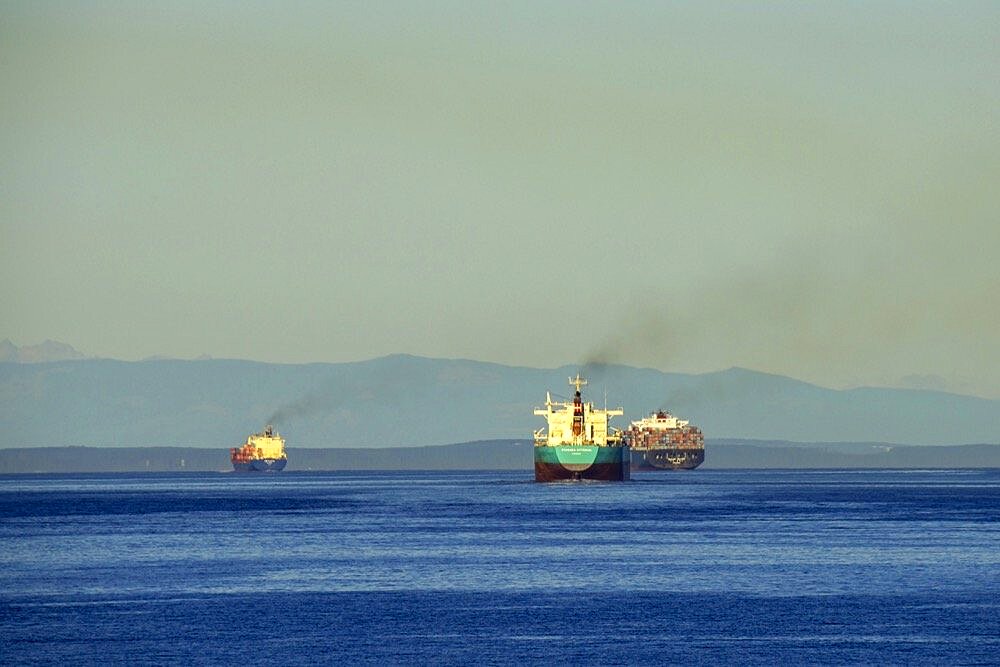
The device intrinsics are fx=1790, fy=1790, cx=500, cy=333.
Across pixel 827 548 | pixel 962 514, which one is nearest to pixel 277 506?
pixel 962 514

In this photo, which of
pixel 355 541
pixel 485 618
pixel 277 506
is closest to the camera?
pixel 485 618

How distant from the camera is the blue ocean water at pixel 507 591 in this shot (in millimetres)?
56656

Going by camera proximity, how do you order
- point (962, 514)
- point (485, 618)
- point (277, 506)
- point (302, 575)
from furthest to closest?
1. point (277, 506)
2. point (962, 514)
3. point (302, 575)
4. point (485, 618)

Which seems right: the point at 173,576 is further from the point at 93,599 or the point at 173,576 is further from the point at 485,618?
the point at 485,618

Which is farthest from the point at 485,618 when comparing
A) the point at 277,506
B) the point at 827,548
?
the point at 277,506

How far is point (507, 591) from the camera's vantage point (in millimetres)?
75125

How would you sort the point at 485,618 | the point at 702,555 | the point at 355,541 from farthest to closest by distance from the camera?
the point at 355,541
the point at 702,555
the point at 485,618

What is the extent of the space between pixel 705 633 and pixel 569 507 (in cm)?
9560

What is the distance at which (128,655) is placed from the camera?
55125mm

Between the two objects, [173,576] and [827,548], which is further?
[827,548]

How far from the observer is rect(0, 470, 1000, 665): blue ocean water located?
5666 cm

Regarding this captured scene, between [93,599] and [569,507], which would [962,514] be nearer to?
[569,507]

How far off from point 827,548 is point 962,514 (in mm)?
50959

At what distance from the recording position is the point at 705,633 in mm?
60531
